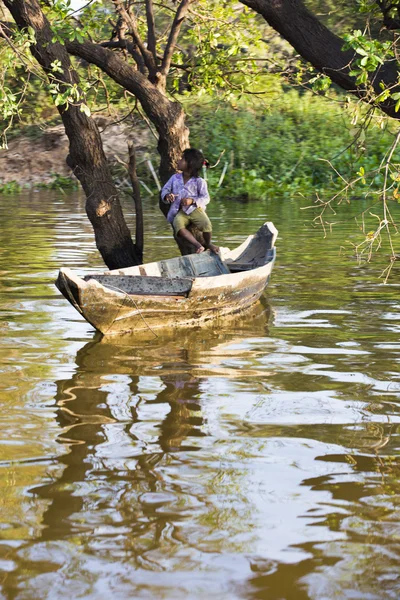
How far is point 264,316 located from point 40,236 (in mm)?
7293

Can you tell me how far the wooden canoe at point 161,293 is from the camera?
721 cm

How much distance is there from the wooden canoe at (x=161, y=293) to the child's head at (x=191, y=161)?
893mm

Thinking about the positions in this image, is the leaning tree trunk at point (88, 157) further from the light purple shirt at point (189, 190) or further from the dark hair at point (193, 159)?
the dark hair at point (193, 159)

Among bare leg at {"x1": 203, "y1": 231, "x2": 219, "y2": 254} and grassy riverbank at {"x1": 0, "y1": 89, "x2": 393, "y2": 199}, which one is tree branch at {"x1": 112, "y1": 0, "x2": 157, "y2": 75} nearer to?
bare leg at {"x1": 203, "y1": 231, "x2": 219, "y2": 254}

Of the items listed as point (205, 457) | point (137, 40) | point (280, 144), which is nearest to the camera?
point (205, 457)

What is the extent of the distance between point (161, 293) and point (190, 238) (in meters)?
2.02

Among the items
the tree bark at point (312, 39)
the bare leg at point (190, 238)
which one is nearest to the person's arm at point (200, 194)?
the bare leg at point (190, 238)

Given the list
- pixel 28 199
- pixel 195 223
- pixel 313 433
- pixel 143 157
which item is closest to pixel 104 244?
pixel 195 223

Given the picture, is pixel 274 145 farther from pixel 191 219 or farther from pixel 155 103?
pixel 191 219

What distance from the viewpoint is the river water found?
348 cm

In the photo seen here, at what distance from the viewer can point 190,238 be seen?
9.94 metres

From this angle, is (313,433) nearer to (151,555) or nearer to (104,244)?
(151,555)

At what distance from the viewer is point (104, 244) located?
32.1ft

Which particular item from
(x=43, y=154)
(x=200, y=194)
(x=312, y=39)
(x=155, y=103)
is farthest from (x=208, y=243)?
(x=43, y=154)
